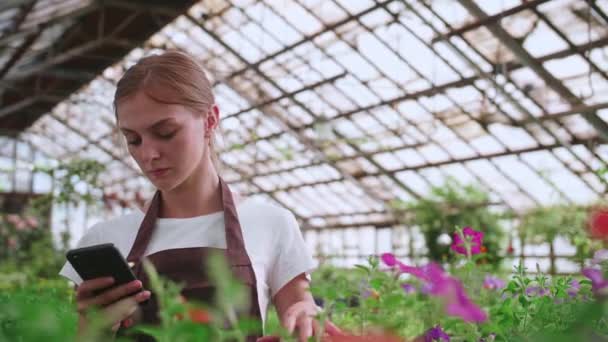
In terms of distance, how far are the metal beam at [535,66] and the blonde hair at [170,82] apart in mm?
6864

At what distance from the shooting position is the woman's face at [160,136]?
2.85 feet

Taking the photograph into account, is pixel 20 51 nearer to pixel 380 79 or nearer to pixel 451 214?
pixel 380 79

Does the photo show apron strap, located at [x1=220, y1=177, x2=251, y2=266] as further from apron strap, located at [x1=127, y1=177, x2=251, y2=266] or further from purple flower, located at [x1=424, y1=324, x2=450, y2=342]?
purple flower, located at [x1=424, y1=324, x2=450, y2=342]

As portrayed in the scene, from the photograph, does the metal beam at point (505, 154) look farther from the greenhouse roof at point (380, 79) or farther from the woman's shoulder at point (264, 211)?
the woman's shoulder at point (264, 211)

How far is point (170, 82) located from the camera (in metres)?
0.92

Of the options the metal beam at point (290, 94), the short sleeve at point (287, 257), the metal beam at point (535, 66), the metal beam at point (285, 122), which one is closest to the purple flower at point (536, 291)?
the short sleeve at point (287, 257)

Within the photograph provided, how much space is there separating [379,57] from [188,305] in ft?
30.9

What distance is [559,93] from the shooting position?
8008 mm

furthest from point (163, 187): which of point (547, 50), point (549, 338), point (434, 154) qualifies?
point (434, 154)

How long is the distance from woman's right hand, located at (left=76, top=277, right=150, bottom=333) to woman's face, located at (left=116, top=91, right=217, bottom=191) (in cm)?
19

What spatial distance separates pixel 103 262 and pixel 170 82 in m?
0.26

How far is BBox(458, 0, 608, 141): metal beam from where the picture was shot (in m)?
7.52

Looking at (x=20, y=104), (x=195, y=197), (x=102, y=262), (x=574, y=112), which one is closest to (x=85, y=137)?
(x=20, y=104)

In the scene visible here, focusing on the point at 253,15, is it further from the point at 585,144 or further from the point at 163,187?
the point at 163,187
